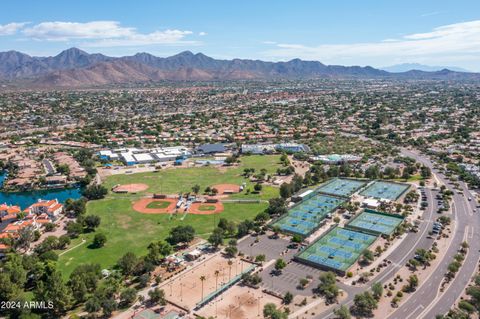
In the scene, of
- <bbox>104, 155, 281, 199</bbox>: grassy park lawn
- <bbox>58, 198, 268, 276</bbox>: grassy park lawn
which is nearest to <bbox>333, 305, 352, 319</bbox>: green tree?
<bbox>58, 198, 268, 276</bbox>: grassy park lawn

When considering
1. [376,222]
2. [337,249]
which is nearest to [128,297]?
[337,249]

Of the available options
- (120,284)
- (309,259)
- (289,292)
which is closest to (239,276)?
(289,292)

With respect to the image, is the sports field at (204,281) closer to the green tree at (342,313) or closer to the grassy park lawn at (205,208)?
the green tree at (342,313)

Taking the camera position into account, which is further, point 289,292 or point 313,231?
point 313,231

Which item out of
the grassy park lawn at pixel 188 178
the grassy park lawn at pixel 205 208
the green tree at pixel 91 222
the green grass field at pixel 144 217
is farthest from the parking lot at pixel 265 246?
the green tree at pixel 91 222

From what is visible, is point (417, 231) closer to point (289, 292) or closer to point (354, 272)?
point (354, 272)

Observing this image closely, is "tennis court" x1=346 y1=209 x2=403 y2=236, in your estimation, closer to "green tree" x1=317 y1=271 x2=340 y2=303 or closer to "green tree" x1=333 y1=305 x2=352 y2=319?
"green tree" x1=317 y1=271 x2=340 y2=303

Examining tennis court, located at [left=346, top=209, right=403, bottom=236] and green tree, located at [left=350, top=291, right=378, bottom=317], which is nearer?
green tree, located at [left=350, top=291, right=378, bottom=317]
